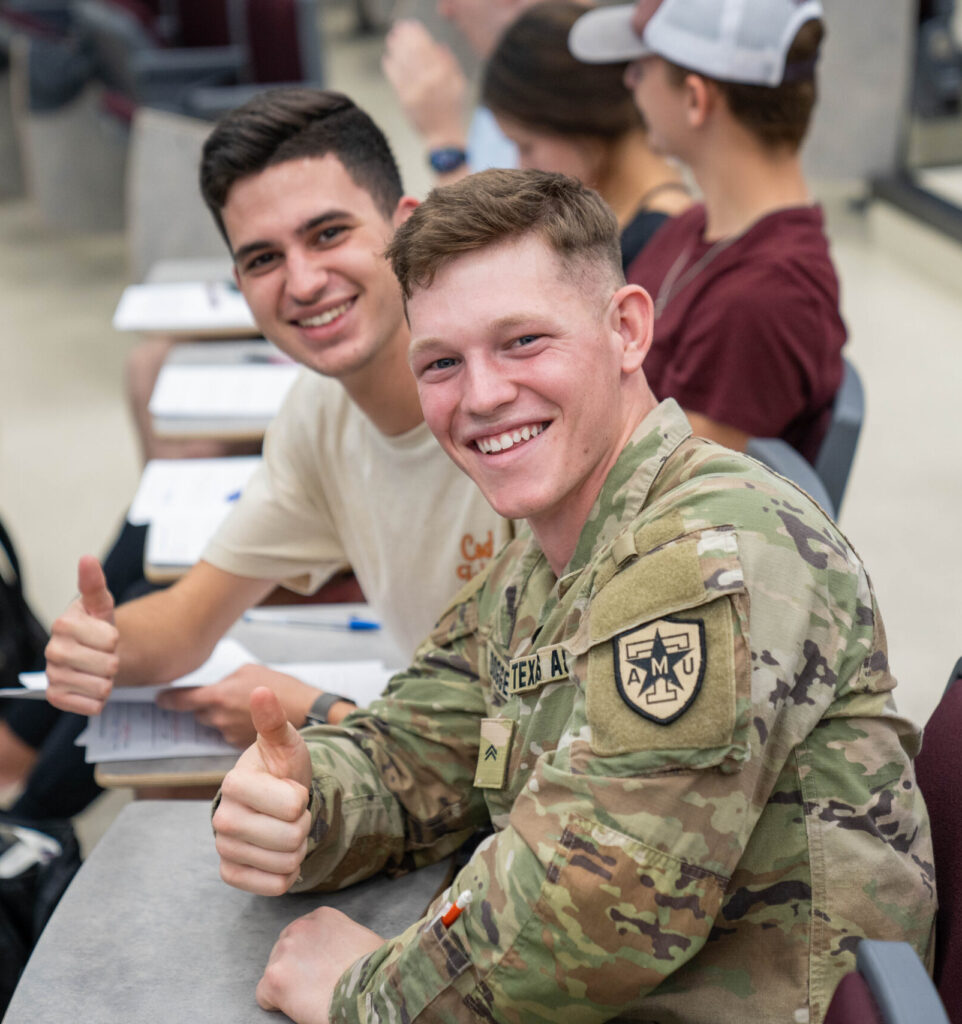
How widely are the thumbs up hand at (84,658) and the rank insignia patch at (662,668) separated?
0.72 metres

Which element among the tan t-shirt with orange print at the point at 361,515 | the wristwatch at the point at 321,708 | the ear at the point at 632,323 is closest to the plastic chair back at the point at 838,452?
the tan t-shirt with orange print at the point at 361,515

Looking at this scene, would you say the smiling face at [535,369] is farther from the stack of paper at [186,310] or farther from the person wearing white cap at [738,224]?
the stack of paper at [186,310]

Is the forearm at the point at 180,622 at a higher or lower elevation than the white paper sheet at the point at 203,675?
higher

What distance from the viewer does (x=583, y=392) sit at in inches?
40.8

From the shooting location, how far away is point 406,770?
3.85ft

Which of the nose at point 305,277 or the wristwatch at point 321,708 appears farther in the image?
the nose at point 305,277

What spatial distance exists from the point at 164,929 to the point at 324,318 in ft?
2.41

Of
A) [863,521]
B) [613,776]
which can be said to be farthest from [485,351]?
[863,521]

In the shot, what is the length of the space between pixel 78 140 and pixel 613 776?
476 centimetres

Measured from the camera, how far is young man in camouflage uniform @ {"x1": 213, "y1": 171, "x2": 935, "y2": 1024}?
0.85m

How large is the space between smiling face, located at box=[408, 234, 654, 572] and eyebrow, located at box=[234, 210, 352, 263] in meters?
0.50

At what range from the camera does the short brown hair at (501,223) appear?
1.02 meters

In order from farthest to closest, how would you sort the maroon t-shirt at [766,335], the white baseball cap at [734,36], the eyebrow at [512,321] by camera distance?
the white baseball cap at [734,36]
the maroon t-shirt at [766,335]
the eyebrow at [512,321]

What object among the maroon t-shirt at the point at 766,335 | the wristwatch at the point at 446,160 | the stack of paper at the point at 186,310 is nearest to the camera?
the maroon t-shirt at the point at 766,335
